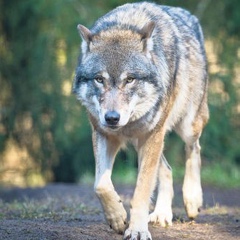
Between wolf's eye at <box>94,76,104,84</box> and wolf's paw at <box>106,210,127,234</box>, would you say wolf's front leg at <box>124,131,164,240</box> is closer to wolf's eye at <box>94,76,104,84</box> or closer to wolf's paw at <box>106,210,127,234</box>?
wolf's paw at <box>106,210,127,234</box>

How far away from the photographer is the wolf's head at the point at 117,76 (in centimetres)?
605

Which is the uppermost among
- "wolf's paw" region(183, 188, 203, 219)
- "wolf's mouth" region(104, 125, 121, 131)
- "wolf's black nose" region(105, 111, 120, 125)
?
"wolf's black nose" region(105, 111, 120, 125)

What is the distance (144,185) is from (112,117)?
650 millimetres

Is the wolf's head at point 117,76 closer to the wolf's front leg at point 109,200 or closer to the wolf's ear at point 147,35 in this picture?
the wolf's ear at point 147,35

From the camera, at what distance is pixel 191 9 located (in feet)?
49.9

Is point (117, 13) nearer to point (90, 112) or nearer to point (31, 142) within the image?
point (90, 112)

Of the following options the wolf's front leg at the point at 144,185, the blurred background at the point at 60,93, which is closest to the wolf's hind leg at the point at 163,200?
the wolf's front leg at the point at 144,185

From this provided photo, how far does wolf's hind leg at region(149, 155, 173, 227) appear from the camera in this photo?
686 cm

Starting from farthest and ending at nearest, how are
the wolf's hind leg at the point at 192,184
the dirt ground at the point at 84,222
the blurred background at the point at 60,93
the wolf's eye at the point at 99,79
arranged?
the blurred background at the point at 60,93 → the wolf's hind leg at the point at 192,184 → the wolf's eye at the point at 99,79 → the dirt ground at the point at 84,222

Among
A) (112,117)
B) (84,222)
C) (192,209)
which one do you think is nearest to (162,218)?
(192,209)

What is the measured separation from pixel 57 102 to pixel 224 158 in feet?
10.4

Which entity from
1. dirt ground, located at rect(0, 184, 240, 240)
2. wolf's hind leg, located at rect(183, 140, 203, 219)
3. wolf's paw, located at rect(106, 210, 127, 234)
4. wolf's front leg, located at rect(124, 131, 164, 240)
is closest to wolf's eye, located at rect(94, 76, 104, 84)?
wolf's front leg, located at rect(124, 131, 164, 240)

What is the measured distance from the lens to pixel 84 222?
6781 mm

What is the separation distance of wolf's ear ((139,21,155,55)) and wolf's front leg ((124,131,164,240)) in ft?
2.20
